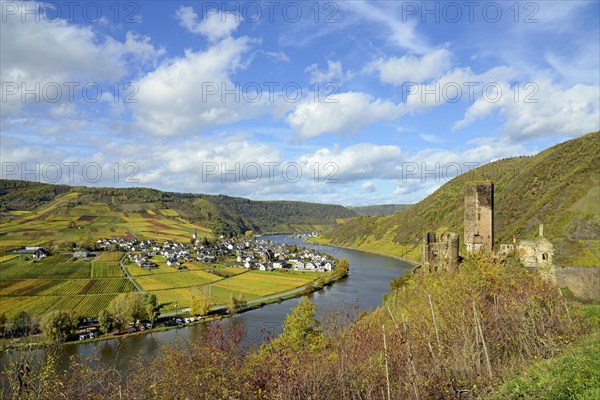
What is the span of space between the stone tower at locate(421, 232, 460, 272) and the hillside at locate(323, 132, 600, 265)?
2056 centimetres

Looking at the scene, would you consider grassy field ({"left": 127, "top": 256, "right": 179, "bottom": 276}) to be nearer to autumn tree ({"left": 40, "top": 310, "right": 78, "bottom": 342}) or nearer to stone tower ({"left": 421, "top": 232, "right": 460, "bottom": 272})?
autumn tree ({"left": 40, "top": 310, "right": 78, "bottom": 342})

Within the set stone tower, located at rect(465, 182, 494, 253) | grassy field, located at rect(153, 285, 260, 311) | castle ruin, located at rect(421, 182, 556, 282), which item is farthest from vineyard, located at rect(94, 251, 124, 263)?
stone tower, located at rect(465, 182, 494, 253)

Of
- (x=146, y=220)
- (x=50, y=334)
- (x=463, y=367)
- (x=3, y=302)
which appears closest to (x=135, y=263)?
(x=3, y=302)

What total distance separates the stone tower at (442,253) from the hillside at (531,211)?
2056cm

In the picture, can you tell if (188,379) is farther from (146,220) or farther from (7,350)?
(146,220)

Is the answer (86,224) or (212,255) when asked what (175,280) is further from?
(86,224)

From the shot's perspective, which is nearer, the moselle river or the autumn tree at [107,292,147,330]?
the moselle river

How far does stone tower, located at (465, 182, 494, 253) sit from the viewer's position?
970 inches

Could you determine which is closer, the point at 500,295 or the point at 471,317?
the point at 471,317

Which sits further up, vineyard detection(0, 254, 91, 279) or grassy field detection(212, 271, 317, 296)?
vineyard detection(0, 254, 91, 279)

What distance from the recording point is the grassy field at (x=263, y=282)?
70.8 meters

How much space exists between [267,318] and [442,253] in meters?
30.6

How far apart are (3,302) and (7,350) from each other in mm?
57328

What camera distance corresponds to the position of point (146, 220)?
169m
